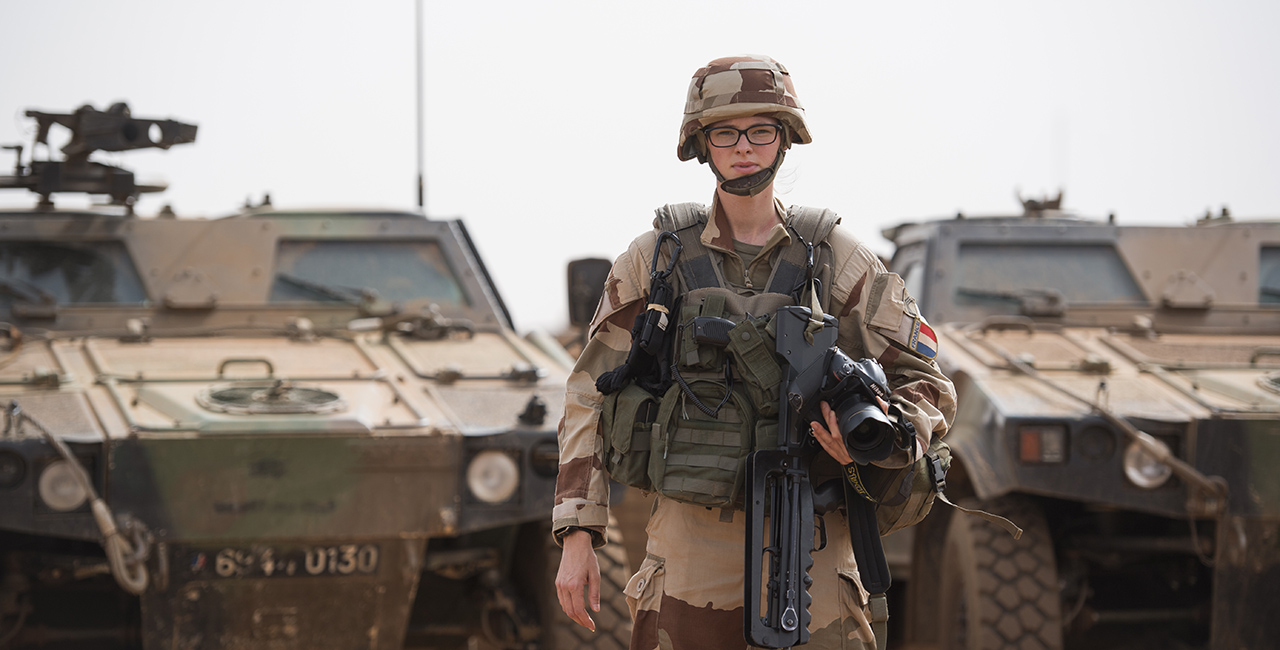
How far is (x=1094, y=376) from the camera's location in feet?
17.5

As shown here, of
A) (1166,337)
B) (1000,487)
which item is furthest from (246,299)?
(1166,337)

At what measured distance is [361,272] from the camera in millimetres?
6004

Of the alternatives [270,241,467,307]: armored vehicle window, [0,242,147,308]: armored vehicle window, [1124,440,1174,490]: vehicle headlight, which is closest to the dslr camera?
[1124,440,1174,490]: vehicle headlight

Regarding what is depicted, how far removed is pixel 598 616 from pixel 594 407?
230 cm

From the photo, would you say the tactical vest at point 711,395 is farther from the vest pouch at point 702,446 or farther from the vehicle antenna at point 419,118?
the vehicle antenna at point 419,118

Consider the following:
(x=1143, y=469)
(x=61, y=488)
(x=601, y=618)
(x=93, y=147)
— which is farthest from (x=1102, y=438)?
(x=93, y=147)

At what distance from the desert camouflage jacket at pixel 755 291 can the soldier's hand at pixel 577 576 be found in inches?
1.1

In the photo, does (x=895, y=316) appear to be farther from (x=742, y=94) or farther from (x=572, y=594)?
Answer: (x=572, y=594)

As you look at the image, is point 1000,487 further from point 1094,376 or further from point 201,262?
point 201,262

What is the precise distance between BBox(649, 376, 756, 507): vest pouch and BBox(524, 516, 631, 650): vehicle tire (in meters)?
2.20

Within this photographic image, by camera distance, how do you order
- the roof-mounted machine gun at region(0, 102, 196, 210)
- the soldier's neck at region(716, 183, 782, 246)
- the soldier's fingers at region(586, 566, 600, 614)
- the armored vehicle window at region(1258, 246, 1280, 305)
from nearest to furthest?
1. the soldier's fingers at region(586, 566, 600, 614)
2. the soldier's neck at region(716, 183, 782, 246)
3. the roof-mounted machine gun at region(0, 102, 196, 210)
4. the armored vehicle window at region(1258, 246, 1280, 305)

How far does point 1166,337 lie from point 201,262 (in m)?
4.01

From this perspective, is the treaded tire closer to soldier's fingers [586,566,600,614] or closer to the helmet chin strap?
soldier's fingers [586,566,600,614]

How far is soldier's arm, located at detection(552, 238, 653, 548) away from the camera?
2.54 metres
